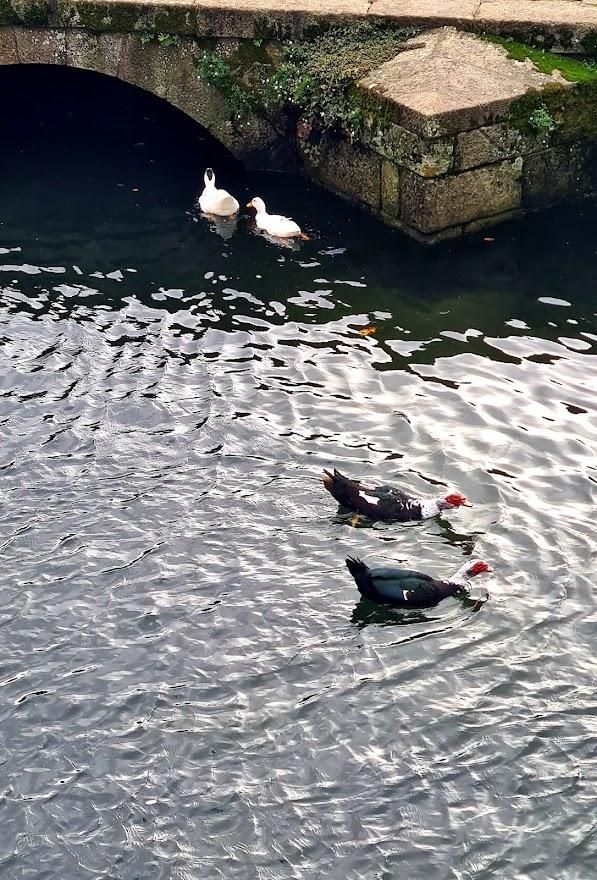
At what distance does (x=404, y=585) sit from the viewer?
23.5ft

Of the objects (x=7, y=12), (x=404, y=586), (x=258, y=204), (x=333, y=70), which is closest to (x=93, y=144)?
(x=7, y=12)

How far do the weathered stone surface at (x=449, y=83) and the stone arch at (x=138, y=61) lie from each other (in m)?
2.05

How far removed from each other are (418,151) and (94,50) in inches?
175

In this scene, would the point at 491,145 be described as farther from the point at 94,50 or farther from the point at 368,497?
the point at 368,497

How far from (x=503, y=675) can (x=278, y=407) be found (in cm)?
358

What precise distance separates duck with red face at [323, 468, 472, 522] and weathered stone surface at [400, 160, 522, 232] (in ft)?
15.1

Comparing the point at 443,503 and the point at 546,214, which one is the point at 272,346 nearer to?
the point at 443,503

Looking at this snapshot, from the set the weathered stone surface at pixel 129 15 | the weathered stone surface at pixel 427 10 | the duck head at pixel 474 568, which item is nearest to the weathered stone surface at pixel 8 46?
the weathered stone surface at pixel 129 15

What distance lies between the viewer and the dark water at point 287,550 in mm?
5812

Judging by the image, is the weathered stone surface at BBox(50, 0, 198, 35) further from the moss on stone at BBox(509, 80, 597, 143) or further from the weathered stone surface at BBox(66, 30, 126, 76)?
the moss on stone at BBox(509, 80, 597, 143)

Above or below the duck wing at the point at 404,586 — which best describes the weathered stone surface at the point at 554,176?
above

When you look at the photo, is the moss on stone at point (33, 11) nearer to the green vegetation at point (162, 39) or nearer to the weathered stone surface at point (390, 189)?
the green vegetation at point (162, 39)

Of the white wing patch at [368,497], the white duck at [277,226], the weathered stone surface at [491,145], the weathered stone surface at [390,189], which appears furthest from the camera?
the white duck at [277,226]

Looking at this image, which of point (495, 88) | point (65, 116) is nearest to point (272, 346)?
point (495, 88)
